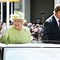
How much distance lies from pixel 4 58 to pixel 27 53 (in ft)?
0.76

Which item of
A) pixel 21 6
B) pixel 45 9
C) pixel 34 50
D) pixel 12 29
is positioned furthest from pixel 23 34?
pixel 45 9

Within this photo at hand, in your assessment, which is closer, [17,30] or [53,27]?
[17,30]

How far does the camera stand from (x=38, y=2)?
17.7 m

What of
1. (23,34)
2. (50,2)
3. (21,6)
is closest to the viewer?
(23,34)

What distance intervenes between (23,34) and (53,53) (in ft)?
5.32

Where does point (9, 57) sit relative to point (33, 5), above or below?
below

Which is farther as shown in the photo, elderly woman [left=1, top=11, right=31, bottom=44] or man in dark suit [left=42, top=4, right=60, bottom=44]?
man in dark suit [left=42, top=4, right=60, bottom=44]

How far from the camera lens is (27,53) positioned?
109 inches

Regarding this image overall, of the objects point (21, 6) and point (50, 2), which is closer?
point (21, 6)

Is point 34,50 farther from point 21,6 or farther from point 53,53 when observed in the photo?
point 21,6

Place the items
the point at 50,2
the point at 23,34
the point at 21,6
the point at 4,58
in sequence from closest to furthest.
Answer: the point at 4,58 → the point at 23,34 → the point at 21,6 → the point at 50,2

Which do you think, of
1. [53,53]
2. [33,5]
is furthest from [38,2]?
[53,53]

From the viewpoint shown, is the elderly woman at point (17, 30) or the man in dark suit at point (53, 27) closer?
the elderly woman at point (17, 30)

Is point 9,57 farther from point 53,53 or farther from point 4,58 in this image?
point 53,53
